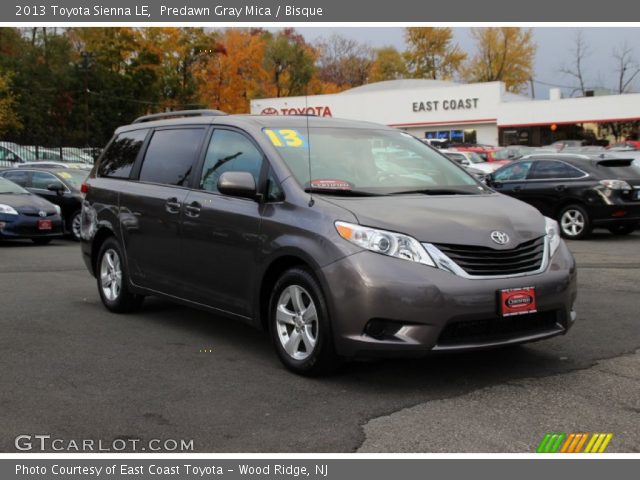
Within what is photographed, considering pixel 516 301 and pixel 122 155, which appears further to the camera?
pixel 122 155

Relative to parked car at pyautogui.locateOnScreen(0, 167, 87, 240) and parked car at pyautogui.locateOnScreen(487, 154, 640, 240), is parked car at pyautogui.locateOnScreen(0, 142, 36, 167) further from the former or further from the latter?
parked car at pyautogui.locateOnScreen(487, 154, 640, 240)

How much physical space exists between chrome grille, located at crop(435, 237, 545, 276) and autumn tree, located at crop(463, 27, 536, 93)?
236 feet

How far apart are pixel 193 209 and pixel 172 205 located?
0.35 metres

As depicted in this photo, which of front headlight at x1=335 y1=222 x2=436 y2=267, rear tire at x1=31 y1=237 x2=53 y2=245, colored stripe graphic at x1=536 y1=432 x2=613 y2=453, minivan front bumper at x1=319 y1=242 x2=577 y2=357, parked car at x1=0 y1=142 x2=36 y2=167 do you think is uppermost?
parked car at x1=0 y1=142 x2=36 y2=167

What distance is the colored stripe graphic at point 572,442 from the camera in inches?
160

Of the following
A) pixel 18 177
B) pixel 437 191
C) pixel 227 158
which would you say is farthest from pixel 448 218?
pixel 18 177

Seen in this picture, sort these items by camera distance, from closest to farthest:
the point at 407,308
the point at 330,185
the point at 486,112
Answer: the point at 407,308 < the point at 330,185 < the point at 486,112

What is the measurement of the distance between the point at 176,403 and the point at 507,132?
49.9m

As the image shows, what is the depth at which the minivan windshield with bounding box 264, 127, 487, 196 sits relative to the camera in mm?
5746

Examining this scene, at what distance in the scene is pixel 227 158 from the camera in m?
6.41

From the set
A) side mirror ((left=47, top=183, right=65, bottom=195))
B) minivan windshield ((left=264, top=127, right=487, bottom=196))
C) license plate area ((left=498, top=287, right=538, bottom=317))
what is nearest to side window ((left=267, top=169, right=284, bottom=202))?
minivan windshield ((left=264, top=127, right=487, bottom=196))

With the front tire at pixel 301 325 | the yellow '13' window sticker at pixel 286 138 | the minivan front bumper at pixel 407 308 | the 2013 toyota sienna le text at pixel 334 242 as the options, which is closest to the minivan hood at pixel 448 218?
the 2013 toyota sienna le text at pixel 334 242

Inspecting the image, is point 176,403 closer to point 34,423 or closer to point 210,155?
point 34,423

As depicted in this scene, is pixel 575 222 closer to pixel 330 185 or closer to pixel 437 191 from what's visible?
pixel 437 191
